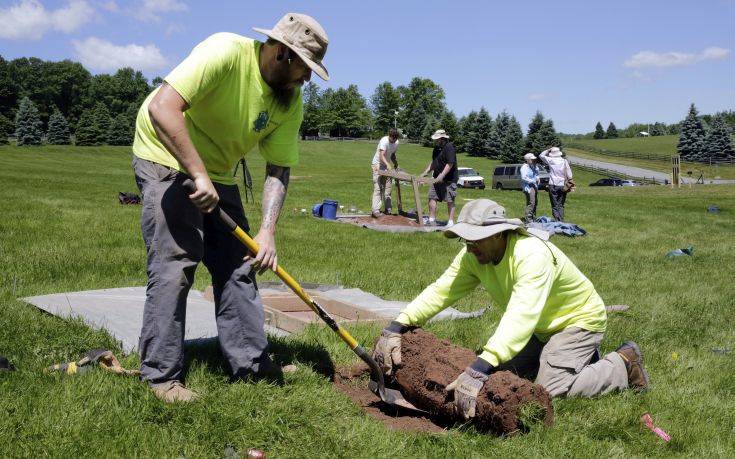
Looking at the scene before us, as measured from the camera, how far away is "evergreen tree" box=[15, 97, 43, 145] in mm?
71250

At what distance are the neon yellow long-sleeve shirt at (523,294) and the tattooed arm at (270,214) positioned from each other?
45.2 inches

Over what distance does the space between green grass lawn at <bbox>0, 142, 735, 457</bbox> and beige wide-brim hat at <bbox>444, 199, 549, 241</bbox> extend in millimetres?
1132

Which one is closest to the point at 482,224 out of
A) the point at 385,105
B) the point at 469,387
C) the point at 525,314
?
the point at 525,314

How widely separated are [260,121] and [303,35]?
1.96 ft

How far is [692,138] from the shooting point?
74375 millimetres

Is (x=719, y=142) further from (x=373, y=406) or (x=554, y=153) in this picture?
(x=373, y=406)

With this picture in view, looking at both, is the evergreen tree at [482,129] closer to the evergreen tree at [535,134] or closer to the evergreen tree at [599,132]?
the evergreen tree at [535,134]

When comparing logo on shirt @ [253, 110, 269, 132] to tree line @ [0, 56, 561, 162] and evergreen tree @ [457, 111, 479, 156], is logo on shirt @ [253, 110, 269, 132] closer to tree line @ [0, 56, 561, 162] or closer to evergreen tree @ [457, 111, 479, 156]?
tree line @ [0, 56, 561, 162]

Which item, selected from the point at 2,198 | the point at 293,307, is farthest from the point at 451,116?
the point at 293,307

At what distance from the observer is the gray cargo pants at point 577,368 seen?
4371 millimetres

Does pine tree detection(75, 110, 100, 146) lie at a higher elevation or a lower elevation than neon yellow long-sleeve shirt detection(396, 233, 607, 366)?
higher

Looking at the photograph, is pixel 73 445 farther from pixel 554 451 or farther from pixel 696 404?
pixel 696 404

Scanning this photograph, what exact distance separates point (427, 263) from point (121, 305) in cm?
492

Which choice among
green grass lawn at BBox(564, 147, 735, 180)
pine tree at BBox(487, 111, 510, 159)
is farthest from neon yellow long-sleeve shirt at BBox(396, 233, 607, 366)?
pine tree at BBox(487, 111, 510, 159)
